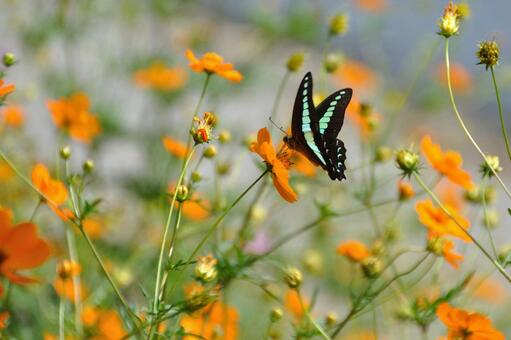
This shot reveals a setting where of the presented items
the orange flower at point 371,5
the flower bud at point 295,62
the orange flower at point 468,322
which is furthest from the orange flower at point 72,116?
the orange flower at point 371,5

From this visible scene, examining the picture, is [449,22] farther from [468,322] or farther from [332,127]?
[468,322]

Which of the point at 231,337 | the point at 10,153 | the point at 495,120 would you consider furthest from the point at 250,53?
the point at 495,120

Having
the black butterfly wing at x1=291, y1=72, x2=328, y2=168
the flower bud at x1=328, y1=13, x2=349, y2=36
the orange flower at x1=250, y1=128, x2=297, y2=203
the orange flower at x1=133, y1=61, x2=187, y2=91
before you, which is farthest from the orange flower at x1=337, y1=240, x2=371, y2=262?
the orange flower at x1=133, y1=61, x2=187, y2=91

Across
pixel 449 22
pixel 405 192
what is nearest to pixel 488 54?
pixel 449 22

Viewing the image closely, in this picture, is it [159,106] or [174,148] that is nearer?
[174,148]

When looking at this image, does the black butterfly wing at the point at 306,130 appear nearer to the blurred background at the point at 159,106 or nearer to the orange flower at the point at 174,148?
the orange flower at the point at 174,148

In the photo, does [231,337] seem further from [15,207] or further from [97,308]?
[15,207]
